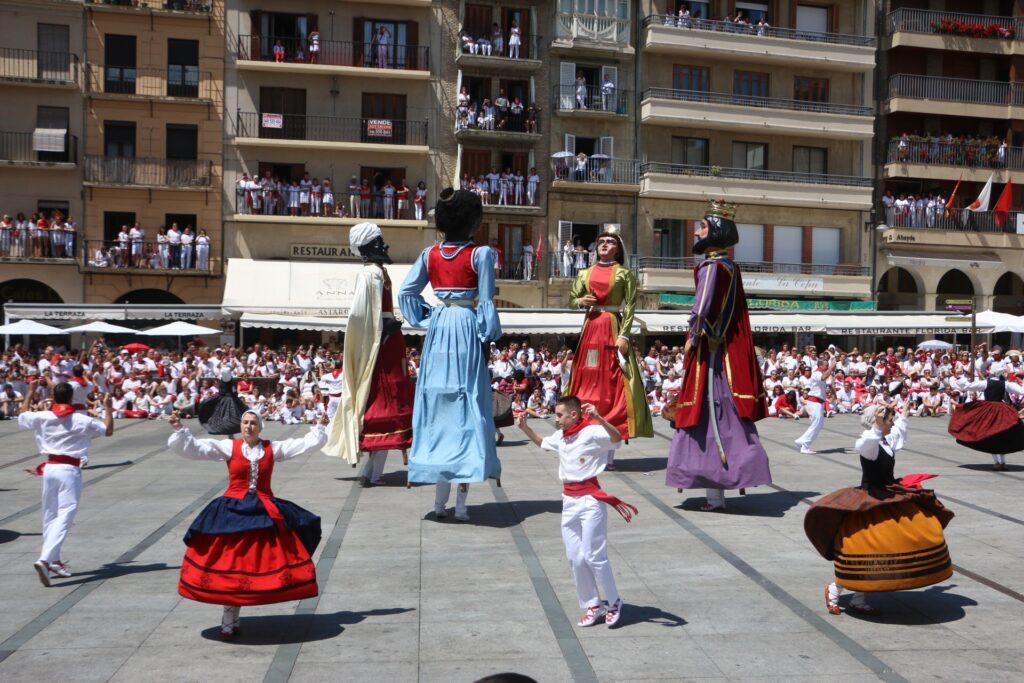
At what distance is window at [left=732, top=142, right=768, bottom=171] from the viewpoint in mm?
38469

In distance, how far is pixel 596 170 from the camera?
36.8m

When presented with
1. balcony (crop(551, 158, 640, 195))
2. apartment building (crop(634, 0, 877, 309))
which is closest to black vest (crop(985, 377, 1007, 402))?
apartment building (crop(634, 0, 877, 309))

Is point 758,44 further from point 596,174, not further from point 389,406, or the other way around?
point 389,406

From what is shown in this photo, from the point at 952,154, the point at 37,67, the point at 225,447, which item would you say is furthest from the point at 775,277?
the point at 225,447

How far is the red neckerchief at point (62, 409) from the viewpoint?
8.52m

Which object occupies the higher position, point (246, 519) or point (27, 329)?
point (246, 519)

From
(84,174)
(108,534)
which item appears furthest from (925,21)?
(108,534)

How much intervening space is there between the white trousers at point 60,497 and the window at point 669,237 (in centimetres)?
3027

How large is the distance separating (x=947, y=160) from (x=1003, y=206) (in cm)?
256

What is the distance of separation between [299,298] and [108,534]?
23.5 metres

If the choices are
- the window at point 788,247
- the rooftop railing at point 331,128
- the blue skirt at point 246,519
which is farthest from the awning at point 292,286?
the blue skirt at point 246,519

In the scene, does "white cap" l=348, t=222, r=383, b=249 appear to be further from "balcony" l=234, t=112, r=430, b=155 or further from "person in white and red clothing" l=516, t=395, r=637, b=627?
"balcony" l=234, t=112, r=430, b=155

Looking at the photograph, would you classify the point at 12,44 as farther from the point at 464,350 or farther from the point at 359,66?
the point at 464,350

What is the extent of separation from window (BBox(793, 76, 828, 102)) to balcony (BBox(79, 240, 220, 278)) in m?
20.6
